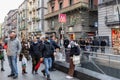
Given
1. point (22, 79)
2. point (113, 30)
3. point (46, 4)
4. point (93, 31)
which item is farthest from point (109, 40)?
point (46, 4)

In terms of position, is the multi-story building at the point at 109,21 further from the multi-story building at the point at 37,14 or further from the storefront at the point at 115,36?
the multi-story building at the point at 37,14

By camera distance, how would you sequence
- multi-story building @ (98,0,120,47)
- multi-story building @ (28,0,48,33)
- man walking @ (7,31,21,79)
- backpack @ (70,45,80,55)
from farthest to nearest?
multi-story building @ (28,0,48,33)
multi-story building @ (98,0,120,47)
man walking @ (7,31,21,79)
backpack @ (70,45,80,55)

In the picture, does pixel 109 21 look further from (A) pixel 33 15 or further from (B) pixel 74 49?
(A) pixel 33 15

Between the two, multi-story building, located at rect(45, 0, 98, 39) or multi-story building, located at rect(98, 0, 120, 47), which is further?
multi-story building, located at rect(45, 0, 98, 39)

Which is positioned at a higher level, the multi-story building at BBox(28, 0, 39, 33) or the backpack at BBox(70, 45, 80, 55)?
the multi-story building at BBox(28, 0, 39, 33)

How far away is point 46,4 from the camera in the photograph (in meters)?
58.9

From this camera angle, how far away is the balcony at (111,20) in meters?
29.5

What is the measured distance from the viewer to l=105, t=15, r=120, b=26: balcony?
2947 cm

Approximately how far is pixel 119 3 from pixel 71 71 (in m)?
20.5

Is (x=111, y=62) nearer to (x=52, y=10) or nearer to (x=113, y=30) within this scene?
(x=113, y=30)

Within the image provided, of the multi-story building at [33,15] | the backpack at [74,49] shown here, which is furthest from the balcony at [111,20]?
the multi-story building at [33,15]

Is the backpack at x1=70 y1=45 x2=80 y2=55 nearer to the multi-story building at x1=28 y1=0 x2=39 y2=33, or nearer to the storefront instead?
the storefront

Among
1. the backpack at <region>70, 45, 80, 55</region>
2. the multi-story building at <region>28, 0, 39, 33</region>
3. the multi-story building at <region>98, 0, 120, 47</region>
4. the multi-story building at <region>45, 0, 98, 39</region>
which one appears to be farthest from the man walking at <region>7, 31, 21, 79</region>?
the multi-story building at <region>28, 0, 39, 33</region>

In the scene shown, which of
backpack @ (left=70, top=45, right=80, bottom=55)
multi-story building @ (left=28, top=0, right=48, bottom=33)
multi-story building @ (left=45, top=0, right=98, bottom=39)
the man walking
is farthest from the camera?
multi-story building @ (left=28, top=0, right=48, bottom=33)
